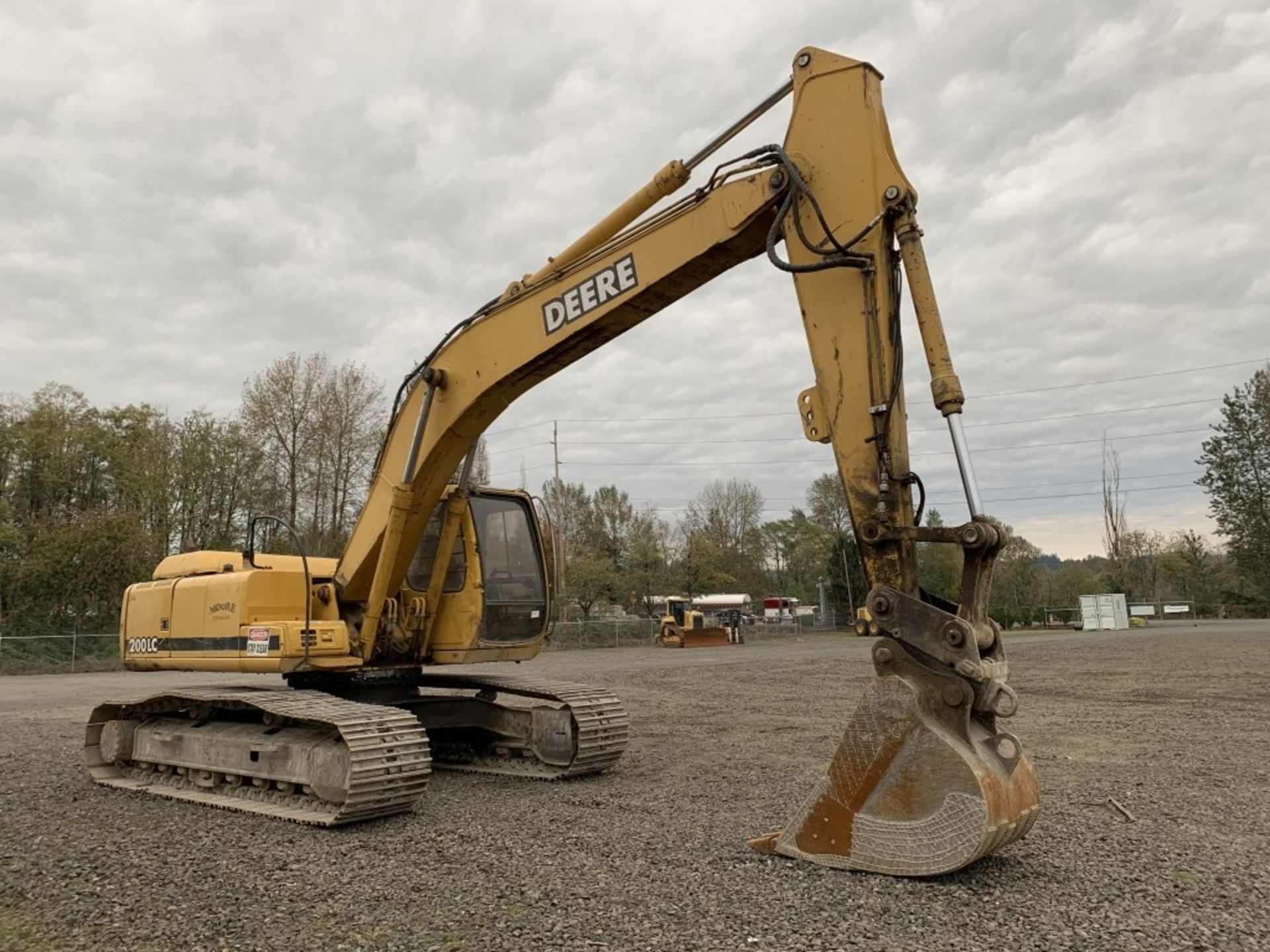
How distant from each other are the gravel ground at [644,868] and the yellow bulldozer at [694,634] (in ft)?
95.1

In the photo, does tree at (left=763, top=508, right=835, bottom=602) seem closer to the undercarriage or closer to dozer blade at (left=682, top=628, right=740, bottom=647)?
dozer blade at (left=682, top=628, right=740, bottom=647)

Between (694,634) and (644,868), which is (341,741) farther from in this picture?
(694,634)

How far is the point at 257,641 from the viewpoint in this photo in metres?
7.51

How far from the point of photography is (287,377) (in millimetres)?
35812

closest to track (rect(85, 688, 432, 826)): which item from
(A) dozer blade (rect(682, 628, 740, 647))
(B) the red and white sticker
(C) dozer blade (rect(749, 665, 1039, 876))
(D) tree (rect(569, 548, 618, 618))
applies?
(B) the red and white sticker

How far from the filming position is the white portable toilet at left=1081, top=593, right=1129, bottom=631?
44.0 m

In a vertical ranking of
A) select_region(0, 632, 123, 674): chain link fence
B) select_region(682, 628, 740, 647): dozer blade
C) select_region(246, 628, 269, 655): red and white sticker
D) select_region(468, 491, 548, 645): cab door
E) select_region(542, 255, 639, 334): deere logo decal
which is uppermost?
select_region(542, 255, 639, 334): deere logo decal

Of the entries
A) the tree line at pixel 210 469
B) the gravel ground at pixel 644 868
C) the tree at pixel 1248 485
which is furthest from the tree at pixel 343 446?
the tree at pixel 1248 485

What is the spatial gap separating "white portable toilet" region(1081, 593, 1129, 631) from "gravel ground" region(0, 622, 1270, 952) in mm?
38017

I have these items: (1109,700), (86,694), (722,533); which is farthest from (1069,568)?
(86,694)

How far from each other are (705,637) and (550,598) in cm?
3167

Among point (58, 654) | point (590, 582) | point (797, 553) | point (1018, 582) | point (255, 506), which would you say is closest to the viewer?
point (58, 654)

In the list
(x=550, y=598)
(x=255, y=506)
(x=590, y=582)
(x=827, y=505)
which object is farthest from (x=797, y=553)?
(x=550, y=598)

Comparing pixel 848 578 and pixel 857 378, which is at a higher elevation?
pixel 857 378
